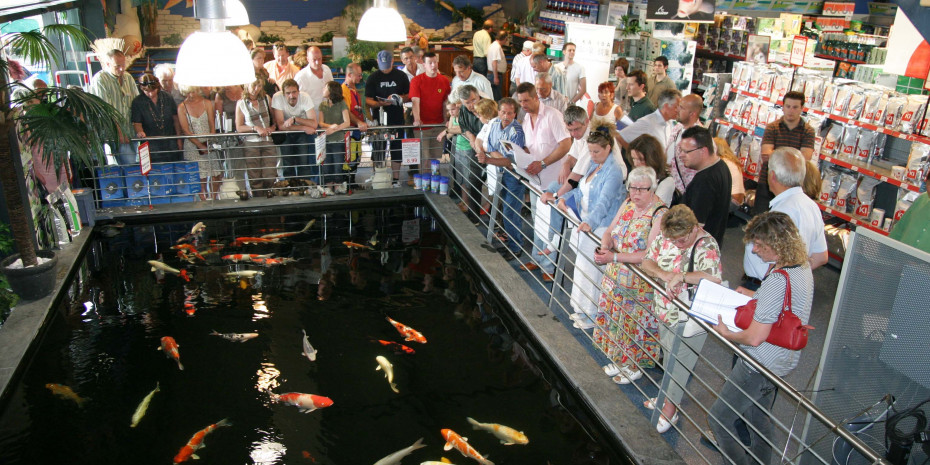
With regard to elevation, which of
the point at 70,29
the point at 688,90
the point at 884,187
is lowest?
the point at 884,187

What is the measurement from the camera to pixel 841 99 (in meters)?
6.84

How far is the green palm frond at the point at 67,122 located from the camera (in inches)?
203

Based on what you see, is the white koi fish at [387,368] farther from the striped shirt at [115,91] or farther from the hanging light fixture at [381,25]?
the striped shirt at [115,91]

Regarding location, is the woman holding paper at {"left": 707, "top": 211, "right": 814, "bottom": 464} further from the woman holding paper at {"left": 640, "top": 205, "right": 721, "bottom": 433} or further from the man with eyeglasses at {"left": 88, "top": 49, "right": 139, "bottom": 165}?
the man with eyeglasses at {"left": 88, "top": 49, "right": 139, "bottom": 165}

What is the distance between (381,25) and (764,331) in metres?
3.43

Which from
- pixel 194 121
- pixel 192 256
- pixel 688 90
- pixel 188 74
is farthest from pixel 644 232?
pixel 688 90

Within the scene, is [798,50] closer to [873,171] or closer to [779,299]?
[873,171]

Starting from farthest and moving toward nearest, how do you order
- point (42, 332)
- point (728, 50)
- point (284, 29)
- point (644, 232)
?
1. point (284, 29)
2. point (728, 50)
3. point (42, 332)
4. point (644, 232)

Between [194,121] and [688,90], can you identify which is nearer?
[194,121]

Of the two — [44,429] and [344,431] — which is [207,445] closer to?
[344,431]

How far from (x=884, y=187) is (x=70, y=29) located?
7.33m

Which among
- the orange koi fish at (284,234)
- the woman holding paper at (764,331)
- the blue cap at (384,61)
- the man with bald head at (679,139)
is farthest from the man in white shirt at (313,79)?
the woman holding paper at (764,331)

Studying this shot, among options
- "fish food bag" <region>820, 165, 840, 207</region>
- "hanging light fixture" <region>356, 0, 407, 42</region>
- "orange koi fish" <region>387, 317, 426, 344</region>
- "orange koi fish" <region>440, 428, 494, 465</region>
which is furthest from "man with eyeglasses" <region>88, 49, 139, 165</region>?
"fish food bag" <region>820, 165, 840, 207</region>

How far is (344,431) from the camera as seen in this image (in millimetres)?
4125
